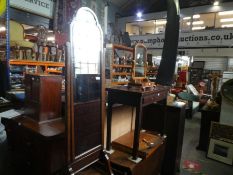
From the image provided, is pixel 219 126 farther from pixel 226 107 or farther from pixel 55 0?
pixel 55 0

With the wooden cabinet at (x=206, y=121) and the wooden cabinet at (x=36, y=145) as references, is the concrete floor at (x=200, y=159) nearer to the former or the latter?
the wooden cabinet at (x=206, y=121)

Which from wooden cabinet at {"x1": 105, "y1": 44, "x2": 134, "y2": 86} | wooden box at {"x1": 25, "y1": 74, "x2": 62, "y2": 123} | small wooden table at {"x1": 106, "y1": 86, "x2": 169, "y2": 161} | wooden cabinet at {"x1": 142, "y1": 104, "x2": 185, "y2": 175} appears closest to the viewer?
small wooden table at {"x1": 106, "y1": 86, "x2": 169, "y2": 161}

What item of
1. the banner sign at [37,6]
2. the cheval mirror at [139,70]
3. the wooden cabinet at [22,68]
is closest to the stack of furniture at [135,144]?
the cheval mirror at [139,70]

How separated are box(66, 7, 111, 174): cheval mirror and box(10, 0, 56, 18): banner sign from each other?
472 centimetres

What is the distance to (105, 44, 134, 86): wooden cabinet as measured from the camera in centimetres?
532

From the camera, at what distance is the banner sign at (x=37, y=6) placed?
5.41 metres

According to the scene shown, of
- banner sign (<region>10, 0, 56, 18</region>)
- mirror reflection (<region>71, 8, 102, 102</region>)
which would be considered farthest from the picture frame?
banner sign (<region>10, 0, 56, 18</region>)

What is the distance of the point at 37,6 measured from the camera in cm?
589

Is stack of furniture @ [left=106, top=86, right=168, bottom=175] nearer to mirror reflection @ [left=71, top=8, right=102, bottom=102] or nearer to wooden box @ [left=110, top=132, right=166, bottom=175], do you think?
→ wooden box @ [left=110, top=132, right=166, bottom=175]

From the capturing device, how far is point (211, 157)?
11.8 feet

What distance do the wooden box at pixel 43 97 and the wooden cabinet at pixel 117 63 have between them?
3054 millimetres

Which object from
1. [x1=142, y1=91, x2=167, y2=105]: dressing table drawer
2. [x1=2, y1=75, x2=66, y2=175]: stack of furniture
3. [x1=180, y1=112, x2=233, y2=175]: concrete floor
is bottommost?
[x1=180, y1=112, x2=233, y2=175]: concrete floor

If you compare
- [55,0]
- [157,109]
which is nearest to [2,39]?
[157,109]

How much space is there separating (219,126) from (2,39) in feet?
13.2
